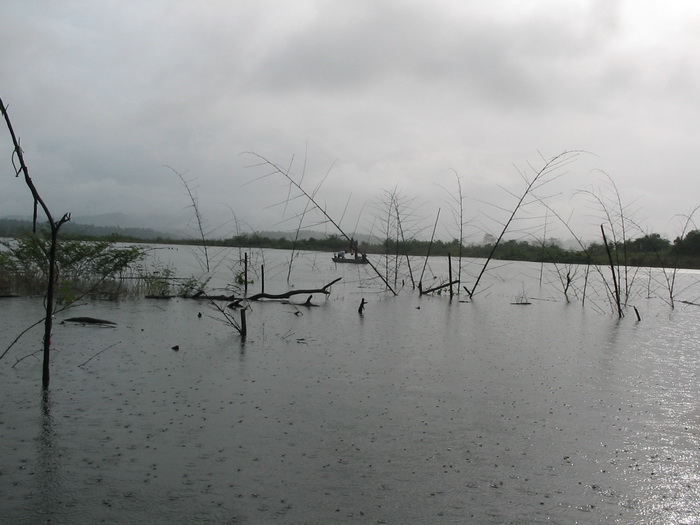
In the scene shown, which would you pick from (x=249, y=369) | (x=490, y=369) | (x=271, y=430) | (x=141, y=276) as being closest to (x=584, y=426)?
(x=490, y=369)

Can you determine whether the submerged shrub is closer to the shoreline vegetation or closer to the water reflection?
the shoreline vegetation

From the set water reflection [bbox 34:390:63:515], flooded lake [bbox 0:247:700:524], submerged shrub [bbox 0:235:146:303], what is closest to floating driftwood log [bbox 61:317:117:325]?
flooded lake [bbox 0:247:700:524]

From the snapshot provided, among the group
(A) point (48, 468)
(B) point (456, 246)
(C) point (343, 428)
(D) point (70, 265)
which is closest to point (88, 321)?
(D) point (70, 265)

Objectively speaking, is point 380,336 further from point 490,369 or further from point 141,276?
point 141,276

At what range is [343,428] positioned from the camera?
105 inches

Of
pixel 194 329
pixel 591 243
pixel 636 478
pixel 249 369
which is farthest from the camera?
pixel 591 243

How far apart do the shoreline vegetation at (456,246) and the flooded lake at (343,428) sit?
134 inches

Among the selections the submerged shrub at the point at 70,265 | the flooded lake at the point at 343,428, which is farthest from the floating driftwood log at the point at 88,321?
the submerged shrub at the point at 70,265

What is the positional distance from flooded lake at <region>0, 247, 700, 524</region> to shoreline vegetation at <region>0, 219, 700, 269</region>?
11.2 feet

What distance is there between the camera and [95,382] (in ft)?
10.7

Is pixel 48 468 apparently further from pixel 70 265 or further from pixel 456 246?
pixel 456 246

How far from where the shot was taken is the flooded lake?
6.32ft

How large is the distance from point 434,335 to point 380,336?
1.80 ft

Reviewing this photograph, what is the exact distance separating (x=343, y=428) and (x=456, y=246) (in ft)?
50.3
